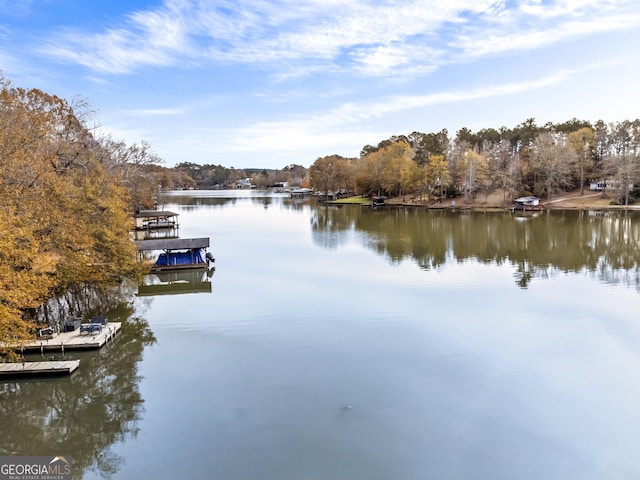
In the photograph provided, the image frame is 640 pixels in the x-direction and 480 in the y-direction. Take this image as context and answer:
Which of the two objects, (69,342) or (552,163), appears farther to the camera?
(552,163)

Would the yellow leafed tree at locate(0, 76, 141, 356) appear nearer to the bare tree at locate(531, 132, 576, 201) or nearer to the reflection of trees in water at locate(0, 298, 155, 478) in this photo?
the reflection of trees in water at locate(0, 298, 155, 478)

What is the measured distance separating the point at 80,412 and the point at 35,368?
9.00 ft

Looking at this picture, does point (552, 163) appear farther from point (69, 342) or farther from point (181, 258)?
point (69, 342)

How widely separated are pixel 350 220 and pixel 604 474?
161ft

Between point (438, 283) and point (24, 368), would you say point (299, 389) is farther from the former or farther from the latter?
point (438, 283)

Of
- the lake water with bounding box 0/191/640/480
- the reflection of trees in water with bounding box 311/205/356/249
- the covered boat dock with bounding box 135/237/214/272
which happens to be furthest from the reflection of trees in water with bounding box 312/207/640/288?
the covered boat dock with bounding box 135/237/214/272

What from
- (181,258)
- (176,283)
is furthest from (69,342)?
(181,258)

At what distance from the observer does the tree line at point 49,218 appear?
12.1 meters

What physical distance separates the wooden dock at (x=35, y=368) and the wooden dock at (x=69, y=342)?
3.37 ft

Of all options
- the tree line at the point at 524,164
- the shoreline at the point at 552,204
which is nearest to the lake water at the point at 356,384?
the shoreline at the point at 552,204

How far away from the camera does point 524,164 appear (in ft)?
247

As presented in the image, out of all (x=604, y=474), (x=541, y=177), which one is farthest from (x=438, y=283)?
(x=541, y=177)

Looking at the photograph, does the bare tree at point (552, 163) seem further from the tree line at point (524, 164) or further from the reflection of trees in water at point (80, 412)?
the reflection of trees in water at point (80, 412)

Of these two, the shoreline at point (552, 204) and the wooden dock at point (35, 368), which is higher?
the shoreline at point (552, 204)
